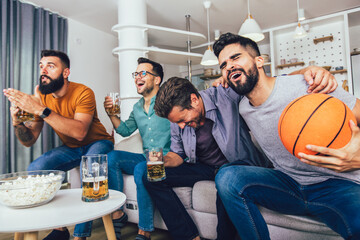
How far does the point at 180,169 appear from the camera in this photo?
1622 millimetres

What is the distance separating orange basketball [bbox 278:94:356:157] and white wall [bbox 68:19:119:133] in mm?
4012

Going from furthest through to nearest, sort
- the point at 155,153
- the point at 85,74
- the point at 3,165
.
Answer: the point at 85,74
the point at 3,165
the point at 155,153

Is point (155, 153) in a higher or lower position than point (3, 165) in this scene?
higher

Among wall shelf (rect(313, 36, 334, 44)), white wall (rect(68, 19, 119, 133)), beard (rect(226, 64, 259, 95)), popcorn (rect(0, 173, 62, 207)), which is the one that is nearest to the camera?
popcorn (rect(0, 173, 62, 207))

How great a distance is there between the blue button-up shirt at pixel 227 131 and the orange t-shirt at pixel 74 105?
857 mm

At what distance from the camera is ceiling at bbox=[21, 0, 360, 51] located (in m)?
3.83

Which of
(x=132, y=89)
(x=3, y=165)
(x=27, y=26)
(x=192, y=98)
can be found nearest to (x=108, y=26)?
(x=27, y=26)

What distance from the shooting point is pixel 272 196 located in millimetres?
1093

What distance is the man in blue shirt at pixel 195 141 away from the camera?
1.48 metres

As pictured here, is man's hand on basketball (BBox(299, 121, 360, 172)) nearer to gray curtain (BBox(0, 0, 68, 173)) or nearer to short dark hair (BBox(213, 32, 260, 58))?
short dark hair (BBox(213, 32, 260, 58))

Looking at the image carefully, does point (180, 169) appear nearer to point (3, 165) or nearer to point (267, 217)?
point (267, 217)

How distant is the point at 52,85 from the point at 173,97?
1.15 m

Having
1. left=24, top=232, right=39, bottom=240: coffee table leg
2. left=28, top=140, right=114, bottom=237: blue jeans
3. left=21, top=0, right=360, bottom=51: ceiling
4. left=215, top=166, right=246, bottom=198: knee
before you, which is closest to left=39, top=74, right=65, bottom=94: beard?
left=28, top=140, right=114, bottom=237: blue jeans

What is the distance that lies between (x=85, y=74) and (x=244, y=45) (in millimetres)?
3808
